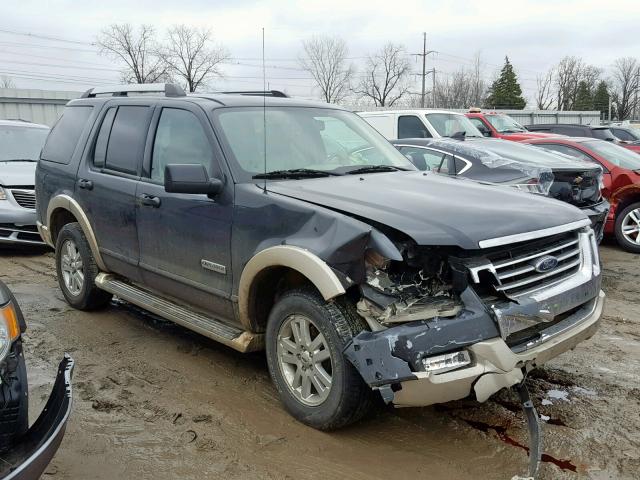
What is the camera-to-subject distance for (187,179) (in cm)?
373

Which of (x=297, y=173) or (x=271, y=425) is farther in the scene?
(x=297, y=173)

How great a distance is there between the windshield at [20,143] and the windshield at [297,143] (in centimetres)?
613

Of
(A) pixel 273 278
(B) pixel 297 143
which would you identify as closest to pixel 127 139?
Result: (B) pixel 297 143

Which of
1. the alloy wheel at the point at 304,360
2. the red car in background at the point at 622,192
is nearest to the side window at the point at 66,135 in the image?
the alloy wheel at the point at 304,360

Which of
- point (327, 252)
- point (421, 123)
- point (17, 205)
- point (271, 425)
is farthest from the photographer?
point (421, 123)

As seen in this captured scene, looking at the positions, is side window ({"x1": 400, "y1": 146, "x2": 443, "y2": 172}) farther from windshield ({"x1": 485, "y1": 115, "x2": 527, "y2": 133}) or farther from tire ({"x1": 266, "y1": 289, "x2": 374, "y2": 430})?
windshield ({"x1": 485, "y1": 115, "x2": 527, "y2": 133})

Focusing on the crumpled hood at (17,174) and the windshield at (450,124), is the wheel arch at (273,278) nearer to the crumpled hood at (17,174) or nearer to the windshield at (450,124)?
the crumpled hood at (17,174)

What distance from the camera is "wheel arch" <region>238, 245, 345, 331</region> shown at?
3191mm

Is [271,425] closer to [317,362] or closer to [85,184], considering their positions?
[317,362]

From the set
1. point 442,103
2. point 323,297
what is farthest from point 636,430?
point 442,103

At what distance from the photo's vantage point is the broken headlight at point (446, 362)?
9.69 ft

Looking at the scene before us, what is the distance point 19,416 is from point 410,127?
10372mm

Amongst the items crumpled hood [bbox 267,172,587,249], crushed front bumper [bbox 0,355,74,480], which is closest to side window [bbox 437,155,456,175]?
crumpled hood [bbox 267,172,587,249]

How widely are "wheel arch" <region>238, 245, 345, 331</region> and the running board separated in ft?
0.32
